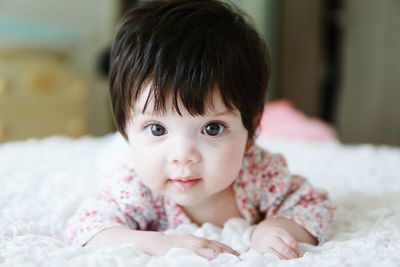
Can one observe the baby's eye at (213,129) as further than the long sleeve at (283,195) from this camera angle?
No

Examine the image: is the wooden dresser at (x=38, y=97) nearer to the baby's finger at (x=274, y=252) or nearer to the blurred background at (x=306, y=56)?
the blurred background at (x=306, y=56)

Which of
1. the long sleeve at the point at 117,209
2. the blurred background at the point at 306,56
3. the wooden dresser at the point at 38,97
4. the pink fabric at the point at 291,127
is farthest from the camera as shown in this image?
the blurred background at the point at 306,56

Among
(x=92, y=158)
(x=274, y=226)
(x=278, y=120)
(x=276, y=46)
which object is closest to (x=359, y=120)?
(x=276, y=46)

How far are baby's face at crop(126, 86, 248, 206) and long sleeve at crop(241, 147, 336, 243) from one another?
140 mm

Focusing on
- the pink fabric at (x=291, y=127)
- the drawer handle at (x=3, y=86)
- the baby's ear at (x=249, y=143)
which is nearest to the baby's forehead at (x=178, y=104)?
the baby's ear at (x=249, y=143)

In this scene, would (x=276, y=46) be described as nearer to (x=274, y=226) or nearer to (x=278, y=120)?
(x=278, y=120)

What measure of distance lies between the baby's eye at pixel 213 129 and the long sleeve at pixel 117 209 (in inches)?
7.2

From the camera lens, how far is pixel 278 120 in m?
2.27

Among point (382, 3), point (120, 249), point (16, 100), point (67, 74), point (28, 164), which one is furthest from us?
point (382, 3)

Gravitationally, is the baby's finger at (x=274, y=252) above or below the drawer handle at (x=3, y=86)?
above

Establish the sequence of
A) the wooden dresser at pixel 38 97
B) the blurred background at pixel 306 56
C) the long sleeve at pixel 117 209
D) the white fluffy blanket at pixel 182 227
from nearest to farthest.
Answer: the white fluffy blanket at pixel 182 227 → the long sleeve at pixel 117 209 → the wooden dresser at pixel 38 97 → the blurred background at pixel 306 56

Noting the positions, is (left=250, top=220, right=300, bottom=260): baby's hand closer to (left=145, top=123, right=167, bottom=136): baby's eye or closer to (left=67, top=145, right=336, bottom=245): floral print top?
(left=67, top=145, right=336, bottom=245): floral print top

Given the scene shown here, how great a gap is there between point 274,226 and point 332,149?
74cm

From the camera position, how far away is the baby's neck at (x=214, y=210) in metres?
0.84
